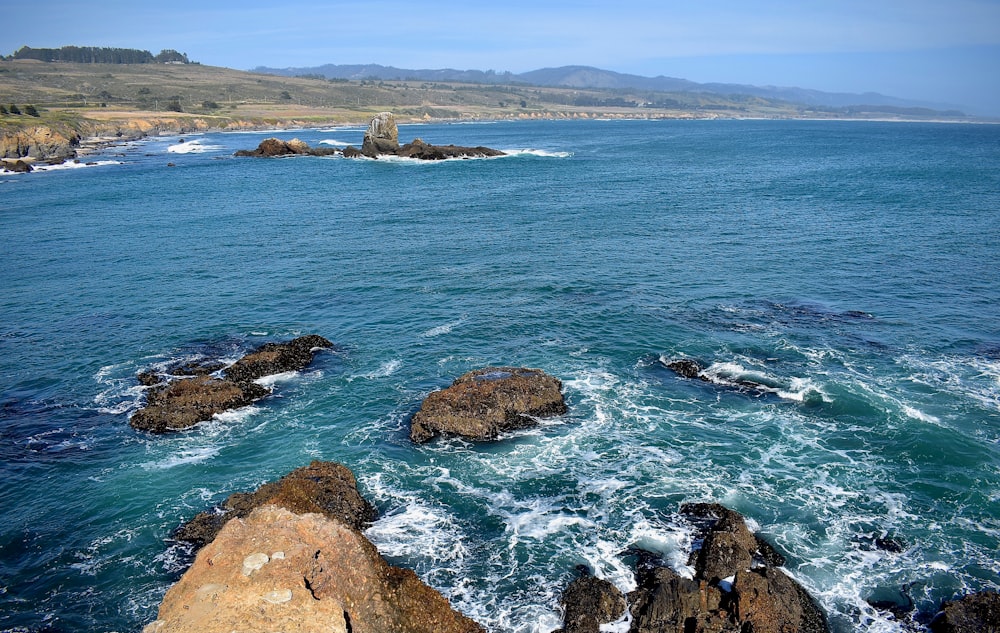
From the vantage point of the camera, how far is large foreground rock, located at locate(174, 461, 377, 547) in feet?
79.6

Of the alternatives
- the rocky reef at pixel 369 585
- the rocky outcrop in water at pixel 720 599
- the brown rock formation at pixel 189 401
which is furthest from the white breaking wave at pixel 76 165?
the rocky outcrop in water at pixel 720 599

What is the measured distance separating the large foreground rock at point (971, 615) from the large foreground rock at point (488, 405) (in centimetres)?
1779

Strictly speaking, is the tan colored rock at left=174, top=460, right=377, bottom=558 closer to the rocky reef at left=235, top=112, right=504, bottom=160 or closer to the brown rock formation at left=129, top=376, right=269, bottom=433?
the brown rock formation at left=129, top=376, right=269, bottom=433

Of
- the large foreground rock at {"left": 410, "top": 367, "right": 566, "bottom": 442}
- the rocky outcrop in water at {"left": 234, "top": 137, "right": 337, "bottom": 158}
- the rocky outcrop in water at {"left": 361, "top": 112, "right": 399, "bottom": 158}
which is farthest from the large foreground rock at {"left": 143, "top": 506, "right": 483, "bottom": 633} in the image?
the rocky outcrop in water at {"left": 234, "top": 137, "right": 337, "bottom": 158}

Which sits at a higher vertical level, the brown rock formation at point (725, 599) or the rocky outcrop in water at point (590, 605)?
the brown rock formation at point (725, 599)

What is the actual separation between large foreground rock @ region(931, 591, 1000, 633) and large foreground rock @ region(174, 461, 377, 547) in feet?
66.5

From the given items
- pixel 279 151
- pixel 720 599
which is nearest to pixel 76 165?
pixel 279 151

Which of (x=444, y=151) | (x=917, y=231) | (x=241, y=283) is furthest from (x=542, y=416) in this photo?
(x=444, y=151)

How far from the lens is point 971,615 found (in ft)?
65.6

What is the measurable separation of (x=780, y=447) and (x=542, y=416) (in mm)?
11625

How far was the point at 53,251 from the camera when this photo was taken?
63.9m

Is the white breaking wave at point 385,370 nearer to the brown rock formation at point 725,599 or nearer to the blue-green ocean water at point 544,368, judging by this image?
the blue-green ocean water at point 544,368

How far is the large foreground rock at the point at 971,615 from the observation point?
774 inches

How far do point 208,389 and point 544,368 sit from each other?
19.0 m
